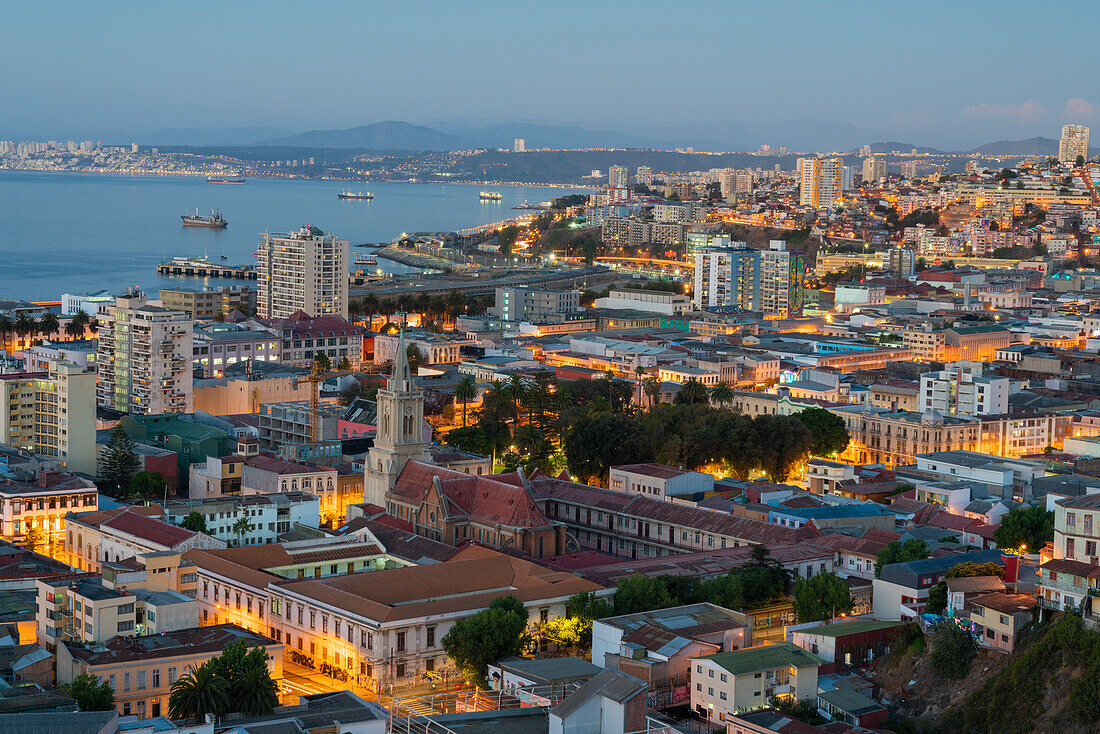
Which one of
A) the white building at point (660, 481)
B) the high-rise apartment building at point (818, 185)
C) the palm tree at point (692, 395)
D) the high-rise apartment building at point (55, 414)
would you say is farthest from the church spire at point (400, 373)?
the high-rise apartment building at point (818, 185)

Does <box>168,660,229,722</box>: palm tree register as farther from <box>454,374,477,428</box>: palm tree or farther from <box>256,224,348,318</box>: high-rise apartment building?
<box>256,224,348,318</box>: high-rise apartment building

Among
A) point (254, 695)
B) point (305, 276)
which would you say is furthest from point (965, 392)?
point (305, 276)

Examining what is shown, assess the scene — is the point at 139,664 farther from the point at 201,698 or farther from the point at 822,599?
the point at 822,599

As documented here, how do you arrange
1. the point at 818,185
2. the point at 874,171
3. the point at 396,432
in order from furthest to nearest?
the point at 874,171 → the point at 818,185 → the point at 396,432

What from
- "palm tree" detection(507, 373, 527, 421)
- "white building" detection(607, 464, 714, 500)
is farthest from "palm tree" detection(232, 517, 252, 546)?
"palm tree" detection(507, 373, 527, 421)

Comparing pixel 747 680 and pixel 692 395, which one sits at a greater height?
pixel 692 395
